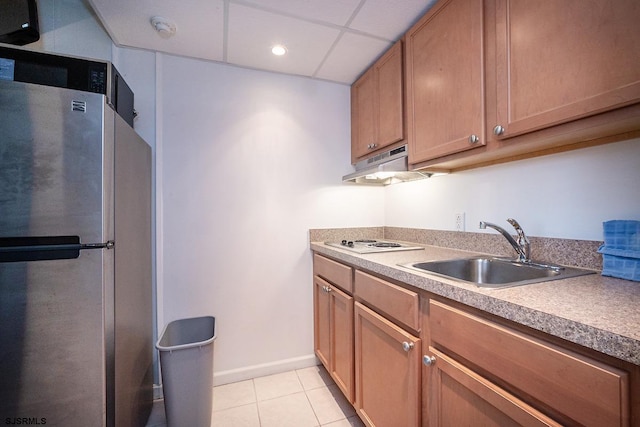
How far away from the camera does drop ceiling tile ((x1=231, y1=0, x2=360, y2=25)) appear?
4.42 ft

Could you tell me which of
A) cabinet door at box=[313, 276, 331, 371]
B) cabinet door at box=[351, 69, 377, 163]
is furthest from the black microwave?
cabinet door at box=[313, 276, 331, 371]

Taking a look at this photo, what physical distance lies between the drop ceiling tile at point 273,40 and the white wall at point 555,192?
120cm

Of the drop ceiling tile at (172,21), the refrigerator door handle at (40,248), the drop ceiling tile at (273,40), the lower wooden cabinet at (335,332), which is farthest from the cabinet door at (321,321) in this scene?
the drop ceiling tile at (172,21)

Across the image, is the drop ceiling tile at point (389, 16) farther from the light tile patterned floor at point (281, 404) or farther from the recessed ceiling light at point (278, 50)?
the light tile patterned floor at point (281, 404)

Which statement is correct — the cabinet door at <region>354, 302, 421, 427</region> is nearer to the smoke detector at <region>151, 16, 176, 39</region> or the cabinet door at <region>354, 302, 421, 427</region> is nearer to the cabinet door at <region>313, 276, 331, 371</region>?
the cabinet door at <region>313, 276, 331, 371</region>

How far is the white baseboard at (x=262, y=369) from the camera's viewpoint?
1871 millimetres

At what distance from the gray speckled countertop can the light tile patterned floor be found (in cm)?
111

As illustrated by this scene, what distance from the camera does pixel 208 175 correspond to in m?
1.87

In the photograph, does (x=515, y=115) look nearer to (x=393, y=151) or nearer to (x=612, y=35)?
(x=612, y=35)

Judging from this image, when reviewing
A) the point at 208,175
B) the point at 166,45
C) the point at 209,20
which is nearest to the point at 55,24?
the point at 166,45

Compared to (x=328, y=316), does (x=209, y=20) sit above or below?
above

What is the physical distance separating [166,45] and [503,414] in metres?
2.41

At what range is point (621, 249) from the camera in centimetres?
88

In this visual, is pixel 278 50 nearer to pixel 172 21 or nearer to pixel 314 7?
pixel 314 7
